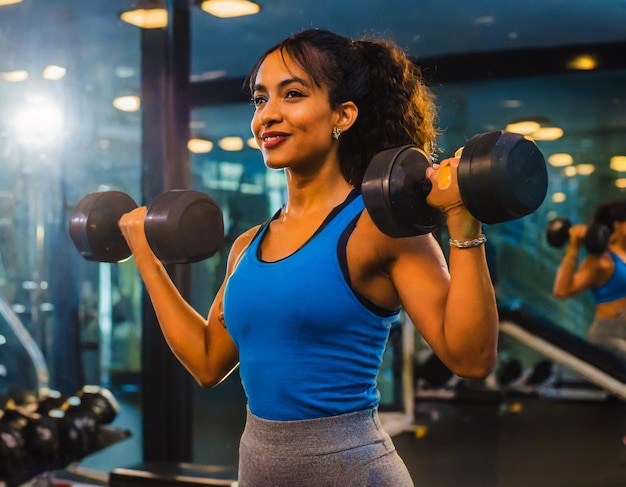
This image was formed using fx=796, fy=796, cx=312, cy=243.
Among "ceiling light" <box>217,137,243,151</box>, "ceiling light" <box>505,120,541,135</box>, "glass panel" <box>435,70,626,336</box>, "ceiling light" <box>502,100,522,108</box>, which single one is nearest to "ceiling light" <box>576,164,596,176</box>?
"glass panel" <box>435,70,626,336</box>

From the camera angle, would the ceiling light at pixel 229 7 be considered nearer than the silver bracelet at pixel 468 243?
No

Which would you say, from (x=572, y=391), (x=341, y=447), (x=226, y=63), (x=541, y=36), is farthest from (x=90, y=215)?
(x=572, y=391)

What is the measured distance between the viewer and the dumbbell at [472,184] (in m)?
0.96

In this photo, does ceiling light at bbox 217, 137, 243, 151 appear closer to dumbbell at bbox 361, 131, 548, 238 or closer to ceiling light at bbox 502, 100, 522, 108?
ceiling light at bbox 502, 100, 522, 108

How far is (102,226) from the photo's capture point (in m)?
1.70

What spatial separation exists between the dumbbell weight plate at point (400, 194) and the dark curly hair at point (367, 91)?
21cm

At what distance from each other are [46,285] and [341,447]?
3.19 meters

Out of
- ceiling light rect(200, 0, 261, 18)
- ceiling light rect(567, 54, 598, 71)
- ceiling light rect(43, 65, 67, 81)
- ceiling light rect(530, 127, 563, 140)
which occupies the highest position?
ceiling light rect(200, 0, 261, 18)

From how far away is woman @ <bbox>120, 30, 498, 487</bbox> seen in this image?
105 cm

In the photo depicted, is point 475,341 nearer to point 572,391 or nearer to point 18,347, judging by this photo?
point 18,347

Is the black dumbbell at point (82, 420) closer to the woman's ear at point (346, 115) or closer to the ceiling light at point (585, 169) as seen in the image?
the woman's ear at point (346, 115)

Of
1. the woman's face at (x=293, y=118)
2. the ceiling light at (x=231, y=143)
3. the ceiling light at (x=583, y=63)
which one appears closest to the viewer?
the woman's face at (x=293, y=118)

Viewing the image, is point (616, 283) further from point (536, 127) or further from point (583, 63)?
point (583, 63)

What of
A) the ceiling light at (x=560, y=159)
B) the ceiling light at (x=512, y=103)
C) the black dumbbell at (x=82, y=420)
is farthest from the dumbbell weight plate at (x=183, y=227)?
the ceiling light at (x=560, y=159)
